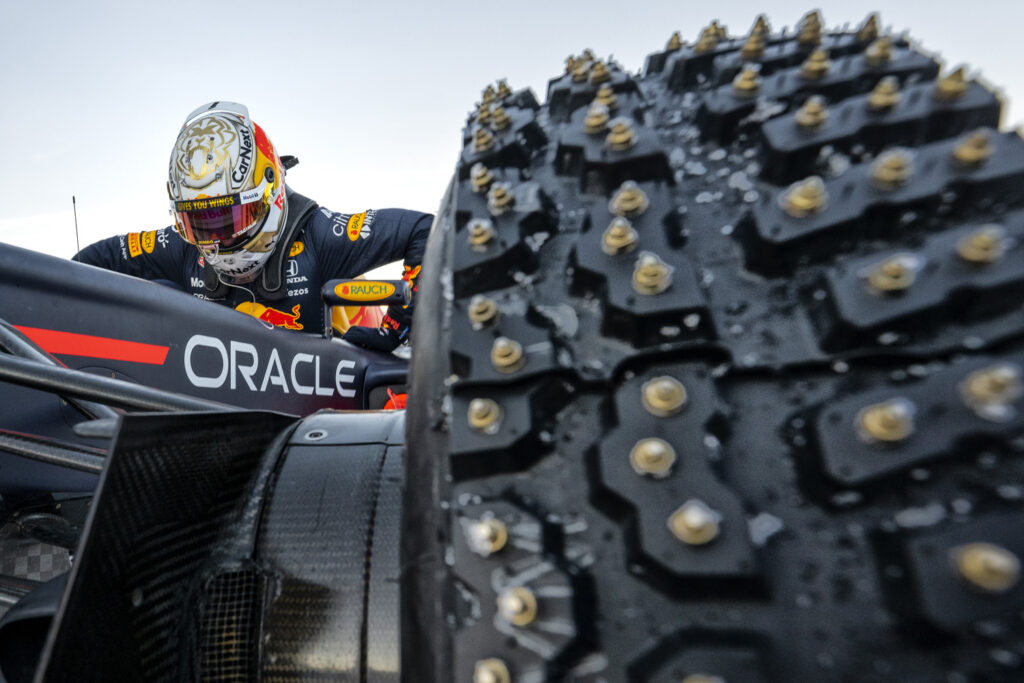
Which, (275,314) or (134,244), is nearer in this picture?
(275,314)

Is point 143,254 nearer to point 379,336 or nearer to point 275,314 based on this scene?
point 275,314

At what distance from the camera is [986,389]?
293 mm

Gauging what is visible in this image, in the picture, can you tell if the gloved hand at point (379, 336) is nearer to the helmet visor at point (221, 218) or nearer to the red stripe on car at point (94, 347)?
the helmet visor at point (221, 218)

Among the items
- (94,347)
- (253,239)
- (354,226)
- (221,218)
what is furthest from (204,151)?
(94,347)

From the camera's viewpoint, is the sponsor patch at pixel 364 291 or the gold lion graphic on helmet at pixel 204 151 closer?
the sponsor patch at pixel 364 291

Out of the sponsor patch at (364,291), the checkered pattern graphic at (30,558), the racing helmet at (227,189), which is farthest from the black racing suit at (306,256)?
the checkered pattern graphic at (30,558)

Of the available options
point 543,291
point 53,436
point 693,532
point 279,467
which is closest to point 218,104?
point 53,436

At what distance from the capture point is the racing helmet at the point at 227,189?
2242mm

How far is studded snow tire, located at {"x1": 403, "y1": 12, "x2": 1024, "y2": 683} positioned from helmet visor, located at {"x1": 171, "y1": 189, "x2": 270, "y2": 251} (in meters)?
2.17

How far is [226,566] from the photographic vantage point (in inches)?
21.5

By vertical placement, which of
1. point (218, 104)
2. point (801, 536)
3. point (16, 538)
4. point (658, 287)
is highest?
point (218, 104)

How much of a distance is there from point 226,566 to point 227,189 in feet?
7.18

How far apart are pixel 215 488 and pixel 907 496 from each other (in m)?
0.64

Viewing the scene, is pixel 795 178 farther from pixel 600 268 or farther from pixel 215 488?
pixel 215 488
